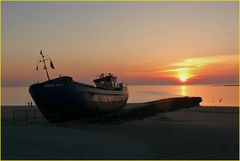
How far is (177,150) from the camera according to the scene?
1805cm

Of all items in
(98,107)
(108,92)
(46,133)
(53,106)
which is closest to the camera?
→ (46,133)

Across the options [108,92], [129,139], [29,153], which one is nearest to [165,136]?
[129,139]

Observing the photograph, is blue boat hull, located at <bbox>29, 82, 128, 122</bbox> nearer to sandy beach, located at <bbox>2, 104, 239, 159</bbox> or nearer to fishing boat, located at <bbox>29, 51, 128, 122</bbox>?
fishing boat, located at <bbox>29, 51, 128, 122</bbox>

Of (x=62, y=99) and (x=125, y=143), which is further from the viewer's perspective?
(x=62, y=99)

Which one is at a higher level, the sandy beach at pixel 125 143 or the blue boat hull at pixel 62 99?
the blue boat hull at pixel 62 99

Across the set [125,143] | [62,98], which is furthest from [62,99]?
[125,143]

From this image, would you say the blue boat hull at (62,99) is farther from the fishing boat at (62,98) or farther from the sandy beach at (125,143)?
the sandy beach at (125,143)

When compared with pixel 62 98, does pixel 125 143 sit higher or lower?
lower

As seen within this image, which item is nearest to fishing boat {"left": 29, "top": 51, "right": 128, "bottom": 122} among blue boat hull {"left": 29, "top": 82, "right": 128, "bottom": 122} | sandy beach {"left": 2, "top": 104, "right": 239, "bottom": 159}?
blue boat hull {"left": 29, "top": 82, "right": 128, "bottom": 122}

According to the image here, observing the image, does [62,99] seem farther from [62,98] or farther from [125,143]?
[125,143]

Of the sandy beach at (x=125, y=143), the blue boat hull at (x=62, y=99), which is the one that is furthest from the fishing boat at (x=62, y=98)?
the sandy beach at (x=125, y=143)

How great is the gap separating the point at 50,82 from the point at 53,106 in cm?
202

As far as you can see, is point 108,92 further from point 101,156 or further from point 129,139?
point 101,156

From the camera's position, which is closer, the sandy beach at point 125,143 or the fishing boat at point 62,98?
the sandy beach at point 125,143
